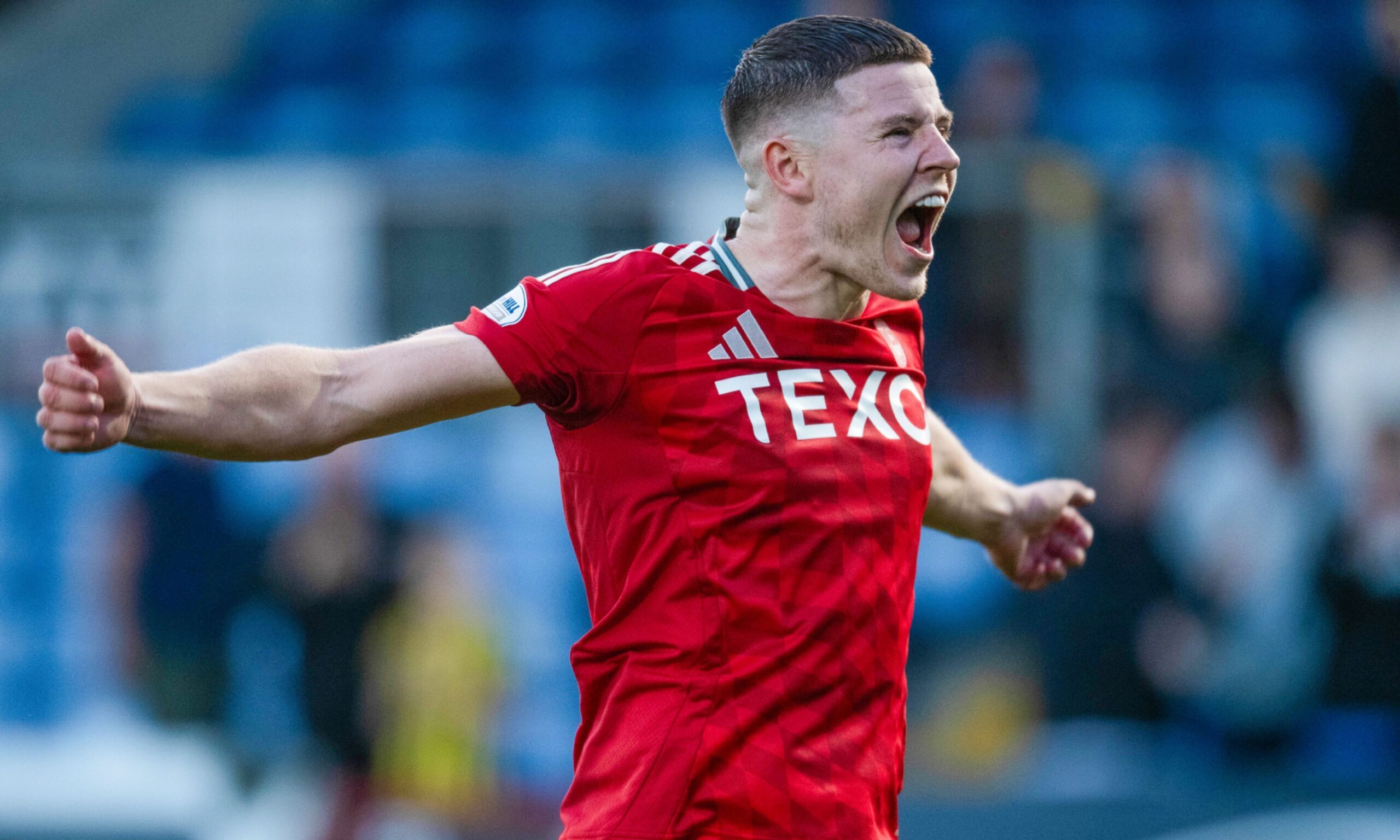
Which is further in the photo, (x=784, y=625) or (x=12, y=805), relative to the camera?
(x=12, y=805)

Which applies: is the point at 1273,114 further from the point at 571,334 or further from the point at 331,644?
the point at 571,334

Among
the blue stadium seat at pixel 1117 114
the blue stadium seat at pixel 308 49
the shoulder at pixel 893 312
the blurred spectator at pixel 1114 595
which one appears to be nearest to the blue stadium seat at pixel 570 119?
the blue stadium seat at pixel 308 49

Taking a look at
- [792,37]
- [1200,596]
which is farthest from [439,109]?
[792,37]

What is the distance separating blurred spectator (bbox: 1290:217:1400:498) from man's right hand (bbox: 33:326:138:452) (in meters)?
5.47

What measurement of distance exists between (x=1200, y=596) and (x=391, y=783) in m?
3.45

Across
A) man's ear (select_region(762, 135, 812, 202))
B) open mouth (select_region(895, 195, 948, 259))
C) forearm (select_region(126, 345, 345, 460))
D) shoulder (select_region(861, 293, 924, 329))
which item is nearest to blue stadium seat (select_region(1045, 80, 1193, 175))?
shoulder (select_region(861, 293, 924, 329))

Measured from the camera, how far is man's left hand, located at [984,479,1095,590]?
389 centimetres

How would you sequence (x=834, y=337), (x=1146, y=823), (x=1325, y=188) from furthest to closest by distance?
(x=1325, y=188) < (x=1146, y=823) < (x=834, y=337)

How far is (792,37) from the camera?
3283 millimetres

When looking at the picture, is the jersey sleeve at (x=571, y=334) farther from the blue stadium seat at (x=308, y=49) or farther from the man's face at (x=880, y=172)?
the blue stadium seat at (x=308, y=49)

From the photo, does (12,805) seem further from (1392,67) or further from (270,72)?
(1392,67)

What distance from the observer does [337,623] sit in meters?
6.77

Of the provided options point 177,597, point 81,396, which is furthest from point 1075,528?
point 177,597

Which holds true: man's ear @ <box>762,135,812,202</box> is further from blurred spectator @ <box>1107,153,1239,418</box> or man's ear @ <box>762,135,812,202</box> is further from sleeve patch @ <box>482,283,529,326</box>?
blurred spectator @ <box>1107,153,1239,418</box>
